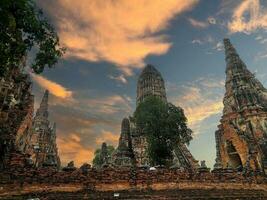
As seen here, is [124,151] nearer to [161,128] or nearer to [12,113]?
[161,128]

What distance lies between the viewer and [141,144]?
33.7 meters

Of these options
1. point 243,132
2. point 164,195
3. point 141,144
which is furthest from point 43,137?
point 164,195

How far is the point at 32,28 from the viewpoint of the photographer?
9430mm

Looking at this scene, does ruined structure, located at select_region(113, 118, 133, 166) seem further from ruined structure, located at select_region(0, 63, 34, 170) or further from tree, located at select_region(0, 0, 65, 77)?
tree, located at select_region(0, 0, 65, 77)

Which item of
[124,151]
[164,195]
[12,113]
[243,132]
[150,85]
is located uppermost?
[150,85]

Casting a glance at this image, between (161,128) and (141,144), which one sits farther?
(141,144)

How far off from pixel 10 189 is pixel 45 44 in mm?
6214

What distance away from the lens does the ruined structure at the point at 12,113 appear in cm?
1026

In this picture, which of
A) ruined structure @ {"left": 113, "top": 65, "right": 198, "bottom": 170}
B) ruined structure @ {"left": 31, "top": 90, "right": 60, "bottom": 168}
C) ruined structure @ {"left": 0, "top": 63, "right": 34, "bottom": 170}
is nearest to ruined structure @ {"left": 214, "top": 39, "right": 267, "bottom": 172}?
ruined structure @ {"left": 113, "top": 65, "right": 198, "bottom": 170}

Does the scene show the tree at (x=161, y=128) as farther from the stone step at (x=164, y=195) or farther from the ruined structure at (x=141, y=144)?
the stone step at (x=164, y=195)

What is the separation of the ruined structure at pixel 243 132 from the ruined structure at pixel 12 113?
1378cm

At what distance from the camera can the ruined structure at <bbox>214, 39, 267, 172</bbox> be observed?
1952cm

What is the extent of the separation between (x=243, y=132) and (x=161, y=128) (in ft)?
26.7

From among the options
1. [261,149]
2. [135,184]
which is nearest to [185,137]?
[261,149]
